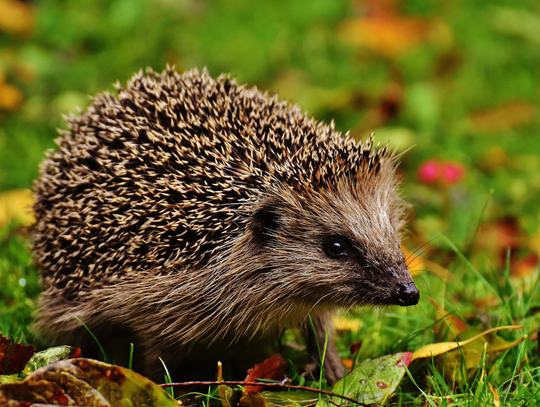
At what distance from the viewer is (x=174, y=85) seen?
418cm

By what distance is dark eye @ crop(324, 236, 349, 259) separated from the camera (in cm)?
367

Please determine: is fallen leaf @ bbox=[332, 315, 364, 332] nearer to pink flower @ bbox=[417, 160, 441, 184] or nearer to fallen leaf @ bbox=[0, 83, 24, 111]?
pink flower @ bbox=[417, 160, 441, 184]

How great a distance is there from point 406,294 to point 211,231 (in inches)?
45.4

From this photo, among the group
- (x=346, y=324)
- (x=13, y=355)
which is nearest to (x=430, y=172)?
(x=346, y=324)

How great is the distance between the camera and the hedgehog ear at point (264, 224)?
12.2 ft

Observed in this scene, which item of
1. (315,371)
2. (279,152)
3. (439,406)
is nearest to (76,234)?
(279,152)

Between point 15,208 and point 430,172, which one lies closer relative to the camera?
point 15,208

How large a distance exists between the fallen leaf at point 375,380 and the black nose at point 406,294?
0.98ft

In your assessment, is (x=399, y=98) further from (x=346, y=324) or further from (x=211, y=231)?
(x=211, y=231)

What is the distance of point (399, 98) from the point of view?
7.88m

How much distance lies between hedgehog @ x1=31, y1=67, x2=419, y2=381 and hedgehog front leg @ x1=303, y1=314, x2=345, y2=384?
0.5 inches

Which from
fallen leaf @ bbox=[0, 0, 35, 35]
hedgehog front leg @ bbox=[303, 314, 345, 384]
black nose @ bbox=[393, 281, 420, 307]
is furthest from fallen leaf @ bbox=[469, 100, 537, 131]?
fallen leaf @ bbox=[0, 0, 35, 35]

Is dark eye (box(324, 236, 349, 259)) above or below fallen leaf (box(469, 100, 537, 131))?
below

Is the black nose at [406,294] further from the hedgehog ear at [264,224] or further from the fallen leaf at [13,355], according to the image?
the fallen leaf at [13,355]
